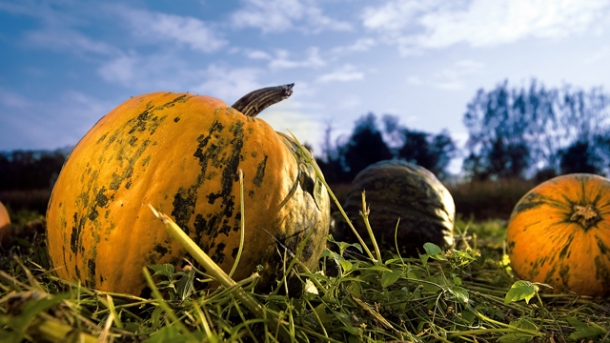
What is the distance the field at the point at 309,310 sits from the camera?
990mm

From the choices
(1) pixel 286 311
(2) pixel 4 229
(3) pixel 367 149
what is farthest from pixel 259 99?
(3) pixel 367 149

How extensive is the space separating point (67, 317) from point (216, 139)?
967 millimetres

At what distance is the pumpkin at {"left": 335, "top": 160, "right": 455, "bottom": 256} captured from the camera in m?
3.59

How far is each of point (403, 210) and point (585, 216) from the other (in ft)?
4.04

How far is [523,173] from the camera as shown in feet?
54.6

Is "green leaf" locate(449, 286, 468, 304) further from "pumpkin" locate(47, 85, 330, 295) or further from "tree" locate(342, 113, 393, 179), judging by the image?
"tree" locate(342, 113, 393, 179)

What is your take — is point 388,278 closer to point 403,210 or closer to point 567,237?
point 567,237

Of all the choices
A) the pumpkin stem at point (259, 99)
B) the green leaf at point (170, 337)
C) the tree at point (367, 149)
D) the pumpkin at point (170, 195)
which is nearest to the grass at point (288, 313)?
the green leaf at point (170, 337)

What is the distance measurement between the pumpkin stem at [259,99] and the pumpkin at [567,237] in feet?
6.04

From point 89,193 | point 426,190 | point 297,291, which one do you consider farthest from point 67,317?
point 426,190

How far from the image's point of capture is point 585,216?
2883mm

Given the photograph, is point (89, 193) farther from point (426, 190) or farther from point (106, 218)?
point (426, 190)

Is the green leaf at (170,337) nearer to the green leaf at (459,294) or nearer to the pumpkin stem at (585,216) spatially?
the green leaf at (459,294)

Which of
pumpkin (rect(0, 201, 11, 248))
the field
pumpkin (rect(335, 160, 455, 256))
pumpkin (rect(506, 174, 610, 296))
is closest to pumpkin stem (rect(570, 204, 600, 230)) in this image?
pumpkin (rect(506, 174, 610, 296))
